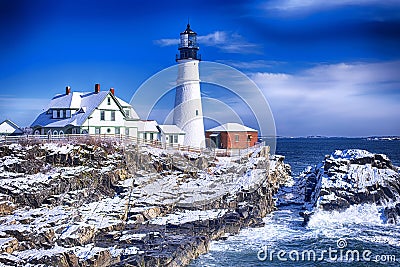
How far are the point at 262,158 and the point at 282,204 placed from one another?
4993 mm

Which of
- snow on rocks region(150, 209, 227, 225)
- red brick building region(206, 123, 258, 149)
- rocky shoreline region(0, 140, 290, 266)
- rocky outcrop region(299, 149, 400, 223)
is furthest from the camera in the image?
red brick building region(206, 123, 258, 149)

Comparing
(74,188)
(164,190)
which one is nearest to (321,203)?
(164,190)

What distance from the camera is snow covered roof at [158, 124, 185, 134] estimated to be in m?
41.2

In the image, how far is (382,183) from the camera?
34219mm

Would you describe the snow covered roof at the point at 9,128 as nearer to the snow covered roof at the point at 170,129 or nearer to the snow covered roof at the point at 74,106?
the snow covered roof at the point at 74,106

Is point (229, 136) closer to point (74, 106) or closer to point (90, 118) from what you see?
point (90, 118)

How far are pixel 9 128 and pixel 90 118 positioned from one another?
7341 mm

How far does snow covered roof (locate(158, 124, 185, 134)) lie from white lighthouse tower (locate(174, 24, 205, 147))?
384mm

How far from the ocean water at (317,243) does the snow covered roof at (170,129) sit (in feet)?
41.0

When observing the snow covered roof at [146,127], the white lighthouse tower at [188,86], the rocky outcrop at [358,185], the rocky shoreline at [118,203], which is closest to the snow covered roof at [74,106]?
the snow covered roof at [146,127]

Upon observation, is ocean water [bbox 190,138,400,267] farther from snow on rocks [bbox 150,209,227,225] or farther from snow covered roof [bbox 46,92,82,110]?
snow covered roof [bbox 46,92,82,110]

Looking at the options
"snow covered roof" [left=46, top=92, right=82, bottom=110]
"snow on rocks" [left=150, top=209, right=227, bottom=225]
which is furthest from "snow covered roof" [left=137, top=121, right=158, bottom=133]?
"snow on rocks" [left=150, top=209, right=227, bottom=225]

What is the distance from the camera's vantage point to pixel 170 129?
4144cm

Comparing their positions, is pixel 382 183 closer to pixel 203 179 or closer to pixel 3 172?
pixel 203 179
